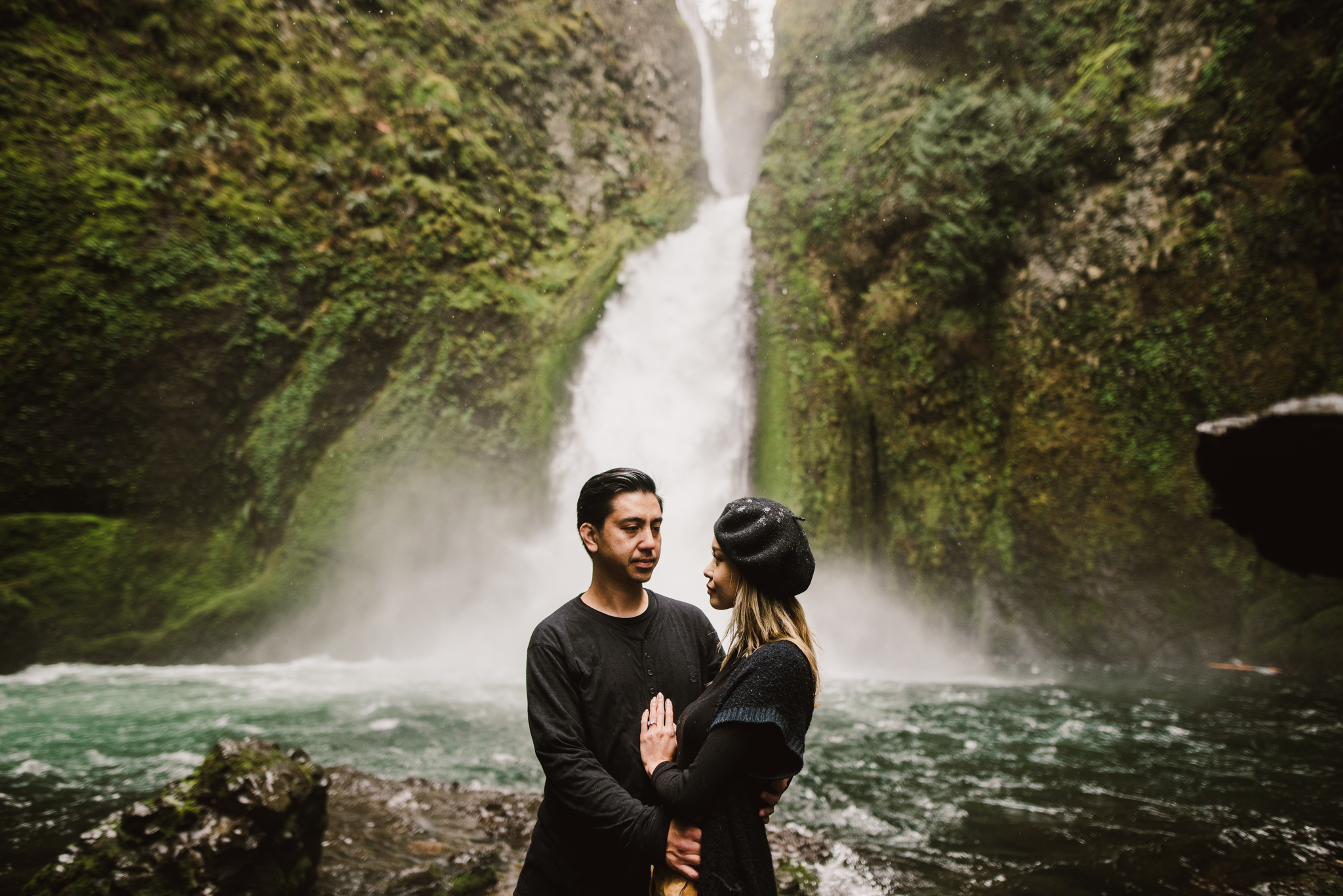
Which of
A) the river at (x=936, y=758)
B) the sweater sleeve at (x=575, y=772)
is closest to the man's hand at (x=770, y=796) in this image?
the sweater sleeve at (x=575, y=772)

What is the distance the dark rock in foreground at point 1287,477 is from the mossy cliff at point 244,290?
8.94 m

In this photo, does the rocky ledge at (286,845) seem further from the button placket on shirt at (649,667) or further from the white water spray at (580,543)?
the white water spray at (580,543)

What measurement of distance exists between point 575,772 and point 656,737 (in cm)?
24

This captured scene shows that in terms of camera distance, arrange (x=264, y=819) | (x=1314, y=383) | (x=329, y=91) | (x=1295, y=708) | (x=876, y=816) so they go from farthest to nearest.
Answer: (x=329, y=91) → (x=1314, y=383) → (x=1295, y=708) → (x=876, y=816) → (x=264, y=819)

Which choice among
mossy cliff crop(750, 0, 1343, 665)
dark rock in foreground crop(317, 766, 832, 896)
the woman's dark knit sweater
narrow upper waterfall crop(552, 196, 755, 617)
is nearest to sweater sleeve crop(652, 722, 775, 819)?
the woman's dark knit sweater

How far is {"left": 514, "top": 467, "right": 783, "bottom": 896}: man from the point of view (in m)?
1.68

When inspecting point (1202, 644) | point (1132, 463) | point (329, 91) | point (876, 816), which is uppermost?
point (329, 91)

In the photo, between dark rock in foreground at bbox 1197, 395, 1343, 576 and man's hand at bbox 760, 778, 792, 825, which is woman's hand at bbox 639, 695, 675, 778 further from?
dark rock in foreground at bbox 1197, 395, 1343, 576

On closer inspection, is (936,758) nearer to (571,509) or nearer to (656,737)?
(656,737)

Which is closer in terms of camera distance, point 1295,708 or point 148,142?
point 1295,708

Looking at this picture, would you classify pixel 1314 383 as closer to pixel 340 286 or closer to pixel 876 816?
pixel 876 816

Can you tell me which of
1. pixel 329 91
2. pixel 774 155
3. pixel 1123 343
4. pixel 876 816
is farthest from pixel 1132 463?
pixel 329 91

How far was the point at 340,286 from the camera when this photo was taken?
383 inches

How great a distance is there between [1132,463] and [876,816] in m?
6.21
